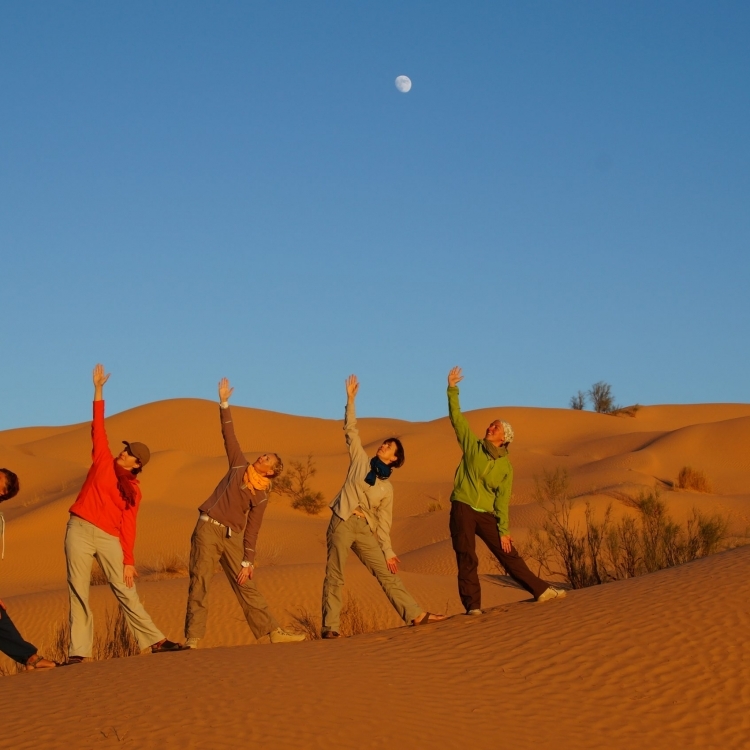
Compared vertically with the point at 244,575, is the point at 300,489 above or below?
above

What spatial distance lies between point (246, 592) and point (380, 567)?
1.27 metres

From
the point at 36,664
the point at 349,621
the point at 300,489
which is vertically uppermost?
the point at 300,489

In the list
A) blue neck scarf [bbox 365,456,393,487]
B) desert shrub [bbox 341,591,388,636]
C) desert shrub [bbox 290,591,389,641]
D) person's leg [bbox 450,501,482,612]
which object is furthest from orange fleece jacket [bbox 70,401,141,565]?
desert shrub [bbox 290,591,389,641]

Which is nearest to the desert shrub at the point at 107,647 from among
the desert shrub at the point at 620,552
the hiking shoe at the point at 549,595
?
the hiking shoe at the point at 549,595

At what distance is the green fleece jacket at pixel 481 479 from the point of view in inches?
379

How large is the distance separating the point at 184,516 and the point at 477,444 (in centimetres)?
2037

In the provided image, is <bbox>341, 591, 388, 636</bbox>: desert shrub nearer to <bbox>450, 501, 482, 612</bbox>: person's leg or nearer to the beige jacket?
<bbox>450, 501, 482, 612</bbox>: person's leg

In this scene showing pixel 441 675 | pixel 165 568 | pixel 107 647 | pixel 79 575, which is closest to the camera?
pixel 441 675

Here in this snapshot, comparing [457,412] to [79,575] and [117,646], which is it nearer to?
[79,575]

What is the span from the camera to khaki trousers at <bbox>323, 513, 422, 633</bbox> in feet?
31.6

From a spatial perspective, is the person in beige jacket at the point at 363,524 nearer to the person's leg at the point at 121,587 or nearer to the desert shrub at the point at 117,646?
the person's leg at the point at 121,587

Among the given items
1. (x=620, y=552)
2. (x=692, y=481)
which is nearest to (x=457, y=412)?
(x=620, y=552)

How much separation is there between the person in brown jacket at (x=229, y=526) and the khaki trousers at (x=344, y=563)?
740 mm

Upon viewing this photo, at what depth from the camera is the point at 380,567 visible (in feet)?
32.2
